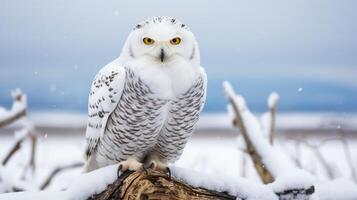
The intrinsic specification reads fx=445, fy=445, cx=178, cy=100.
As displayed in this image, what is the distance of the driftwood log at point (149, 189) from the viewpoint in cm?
84

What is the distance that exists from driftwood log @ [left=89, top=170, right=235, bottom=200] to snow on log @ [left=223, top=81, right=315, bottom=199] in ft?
0.60

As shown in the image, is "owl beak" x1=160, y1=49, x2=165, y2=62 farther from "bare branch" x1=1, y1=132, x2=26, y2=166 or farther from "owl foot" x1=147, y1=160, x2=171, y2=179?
"bare branch" x1=1, y1=132, x2=26, y2=166

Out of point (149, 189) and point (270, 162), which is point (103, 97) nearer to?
point (149, 189)

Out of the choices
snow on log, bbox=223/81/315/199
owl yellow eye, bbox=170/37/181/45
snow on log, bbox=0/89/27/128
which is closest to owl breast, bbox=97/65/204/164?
owl yellow eye, bbox=170/37/181/45

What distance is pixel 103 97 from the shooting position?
1.01 m

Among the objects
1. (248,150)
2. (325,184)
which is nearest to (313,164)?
(248,150)

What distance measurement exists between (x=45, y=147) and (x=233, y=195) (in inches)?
45.9

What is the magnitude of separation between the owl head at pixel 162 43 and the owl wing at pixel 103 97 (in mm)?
52

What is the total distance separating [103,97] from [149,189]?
0.26 metres

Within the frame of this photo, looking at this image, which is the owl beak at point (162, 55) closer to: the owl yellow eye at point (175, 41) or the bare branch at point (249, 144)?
the owl yellow eye at point (175, 41)

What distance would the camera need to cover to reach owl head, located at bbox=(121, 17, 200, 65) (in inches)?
35.5

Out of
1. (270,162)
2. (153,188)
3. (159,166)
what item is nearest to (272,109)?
(270,162)

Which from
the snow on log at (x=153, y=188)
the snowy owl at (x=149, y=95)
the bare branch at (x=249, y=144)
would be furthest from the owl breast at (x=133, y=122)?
the bare branch at (x=249, y=144)

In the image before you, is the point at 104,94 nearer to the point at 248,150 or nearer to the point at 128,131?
the point at 128,131
